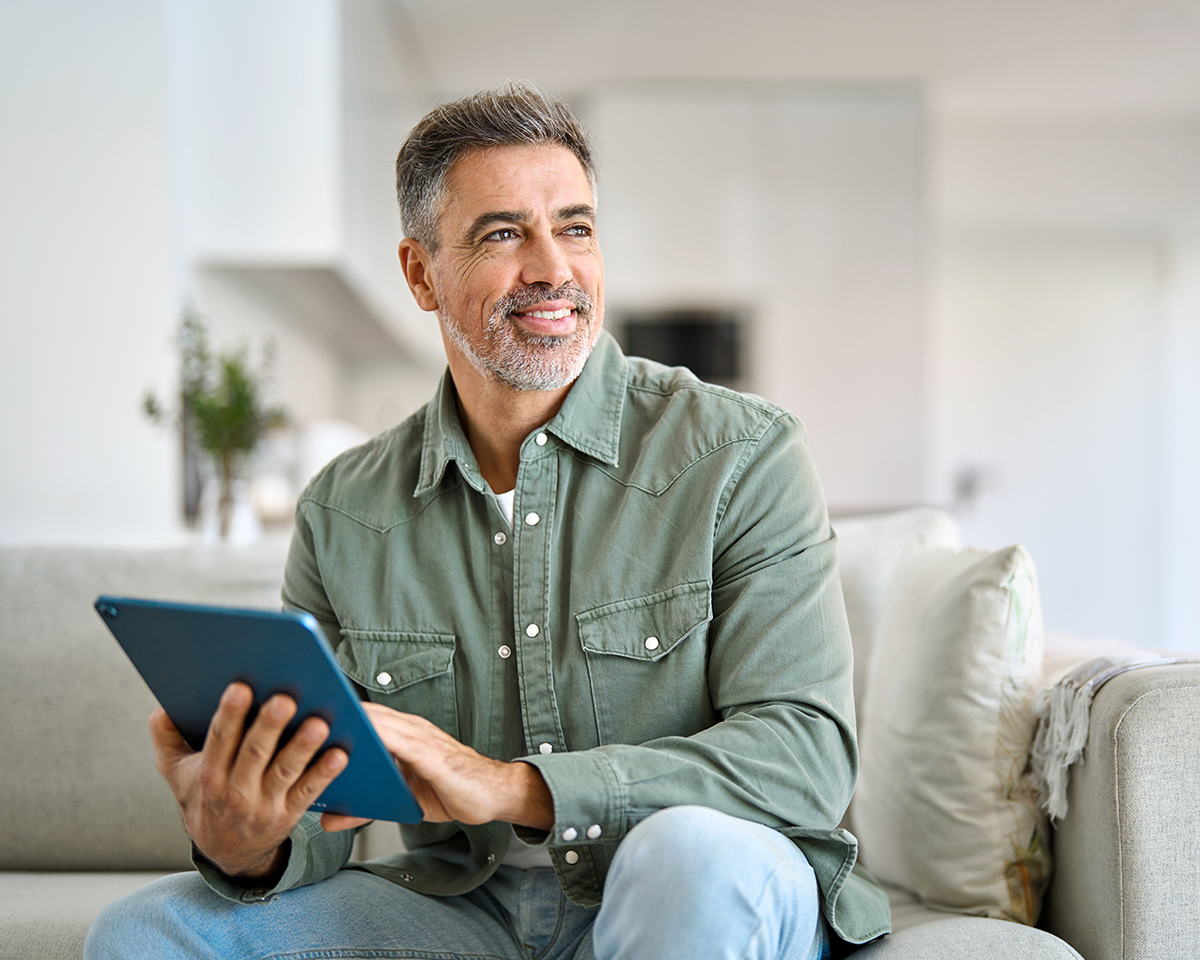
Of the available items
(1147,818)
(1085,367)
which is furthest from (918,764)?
(1085,367)

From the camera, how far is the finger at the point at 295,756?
0.90 metres

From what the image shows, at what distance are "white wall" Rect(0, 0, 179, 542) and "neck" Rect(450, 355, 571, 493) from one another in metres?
2.02

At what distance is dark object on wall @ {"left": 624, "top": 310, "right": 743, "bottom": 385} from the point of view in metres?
4.97

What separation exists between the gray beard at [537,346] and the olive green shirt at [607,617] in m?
0.04

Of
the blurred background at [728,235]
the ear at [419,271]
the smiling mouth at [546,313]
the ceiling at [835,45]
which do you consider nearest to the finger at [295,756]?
the smiling mouth at [546,313]

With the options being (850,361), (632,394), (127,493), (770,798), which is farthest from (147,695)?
(850,361)

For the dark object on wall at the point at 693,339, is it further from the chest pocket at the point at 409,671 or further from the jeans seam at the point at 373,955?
the jeans seam at the point at 373,955

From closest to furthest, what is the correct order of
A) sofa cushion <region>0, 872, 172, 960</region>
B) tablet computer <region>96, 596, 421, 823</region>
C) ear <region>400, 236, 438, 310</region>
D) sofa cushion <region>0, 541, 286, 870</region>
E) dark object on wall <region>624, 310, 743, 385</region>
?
tablet computer <region>96, 596, 421, 823</region>, sofa cushion <region>0, 872, 172, 960</region>, ear <region>400, 236, 438, 310</region>, sofa cushion <region>0, 541, 286, 870</region>, dark object on wall <region>624, 310, 743, 385</region>

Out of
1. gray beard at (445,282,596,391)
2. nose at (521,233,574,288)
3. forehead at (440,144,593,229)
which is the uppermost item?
forehead at (440,144,593,229)

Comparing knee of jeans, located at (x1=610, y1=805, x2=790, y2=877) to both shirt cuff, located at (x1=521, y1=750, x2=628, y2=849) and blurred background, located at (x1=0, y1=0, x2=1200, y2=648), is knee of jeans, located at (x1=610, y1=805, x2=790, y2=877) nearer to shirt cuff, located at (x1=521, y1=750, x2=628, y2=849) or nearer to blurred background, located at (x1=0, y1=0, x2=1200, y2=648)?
shirt cuff, located at (x1=521, y1=750, x2=628, y2=849)

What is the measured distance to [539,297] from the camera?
1308 millimetres

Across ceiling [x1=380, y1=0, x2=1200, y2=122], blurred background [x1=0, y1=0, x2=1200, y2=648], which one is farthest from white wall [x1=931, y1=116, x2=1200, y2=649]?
ceiling [x1=380, y1=0, x2=1200, y2=122]

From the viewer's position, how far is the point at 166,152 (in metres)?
3.21

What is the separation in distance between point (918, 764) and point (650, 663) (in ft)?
1.27
